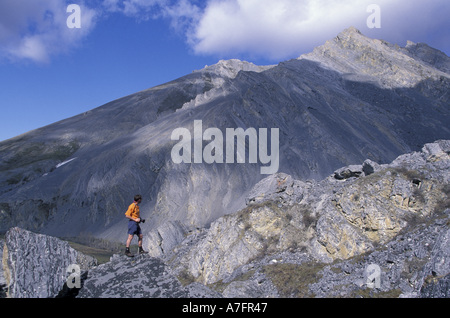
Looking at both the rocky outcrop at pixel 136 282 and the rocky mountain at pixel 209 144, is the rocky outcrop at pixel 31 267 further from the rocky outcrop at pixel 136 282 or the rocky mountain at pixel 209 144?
the rocky mountain at pixel 209 144

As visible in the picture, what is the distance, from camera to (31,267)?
30.4ft

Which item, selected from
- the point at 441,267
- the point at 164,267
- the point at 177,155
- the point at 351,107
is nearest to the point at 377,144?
the point at 351,107

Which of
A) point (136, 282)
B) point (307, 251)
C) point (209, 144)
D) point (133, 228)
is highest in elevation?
point (209, 144)

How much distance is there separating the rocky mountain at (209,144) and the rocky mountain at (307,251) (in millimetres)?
21134

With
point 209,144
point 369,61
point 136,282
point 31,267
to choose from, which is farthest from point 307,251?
point 369,61

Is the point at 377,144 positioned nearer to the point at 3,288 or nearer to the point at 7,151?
the point at 3,288

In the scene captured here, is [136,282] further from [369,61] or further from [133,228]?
[369,61]

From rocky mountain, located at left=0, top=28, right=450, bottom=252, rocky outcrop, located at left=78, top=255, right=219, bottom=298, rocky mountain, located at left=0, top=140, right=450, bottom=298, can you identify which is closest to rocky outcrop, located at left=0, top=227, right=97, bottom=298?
rocky mountain, located at left=0, top=140, right=450, bottom=298

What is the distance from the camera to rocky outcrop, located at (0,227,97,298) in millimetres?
8984

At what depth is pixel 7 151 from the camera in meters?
136

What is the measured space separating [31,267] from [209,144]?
7493cm

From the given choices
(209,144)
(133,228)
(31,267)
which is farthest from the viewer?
(209,144)
